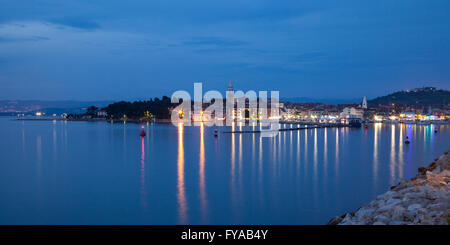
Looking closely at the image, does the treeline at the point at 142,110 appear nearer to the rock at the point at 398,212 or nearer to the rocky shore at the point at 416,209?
the rocky shore at the point at 416,209

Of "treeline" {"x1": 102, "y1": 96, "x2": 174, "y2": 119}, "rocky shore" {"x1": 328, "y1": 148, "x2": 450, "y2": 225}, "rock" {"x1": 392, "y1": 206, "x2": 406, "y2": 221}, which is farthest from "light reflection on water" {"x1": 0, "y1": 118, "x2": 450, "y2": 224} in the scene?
"treeline" {"x1": 102, "y1": 96, "x2": 174, "y2": 119}

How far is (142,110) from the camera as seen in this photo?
78812 millimetres

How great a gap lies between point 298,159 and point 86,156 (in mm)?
10888

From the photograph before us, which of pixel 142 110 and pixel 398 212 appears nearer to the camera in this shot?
pixel 398 212

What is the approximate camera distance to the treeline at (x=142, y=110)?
256 feet

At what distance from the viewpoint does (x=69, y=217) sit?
27.3ft

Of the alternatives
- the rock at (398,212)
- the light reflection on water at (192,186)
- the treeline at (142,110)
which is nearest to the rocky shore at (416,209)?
the rock at (398,212)

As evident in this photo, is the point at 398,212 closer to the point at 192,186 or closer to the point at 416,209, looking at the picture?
the point at 416,209

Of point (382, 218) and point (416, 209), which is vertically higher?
point (416, 209)

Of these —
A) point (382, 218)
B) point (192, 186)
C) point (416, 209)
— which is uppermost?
point (416, 209)

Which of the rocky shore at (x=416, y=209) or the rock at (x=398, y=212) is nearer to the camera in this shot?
the rocky shore at (x=416, y=209)

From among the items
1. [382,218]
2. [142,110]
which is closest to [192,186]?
[382,218]
